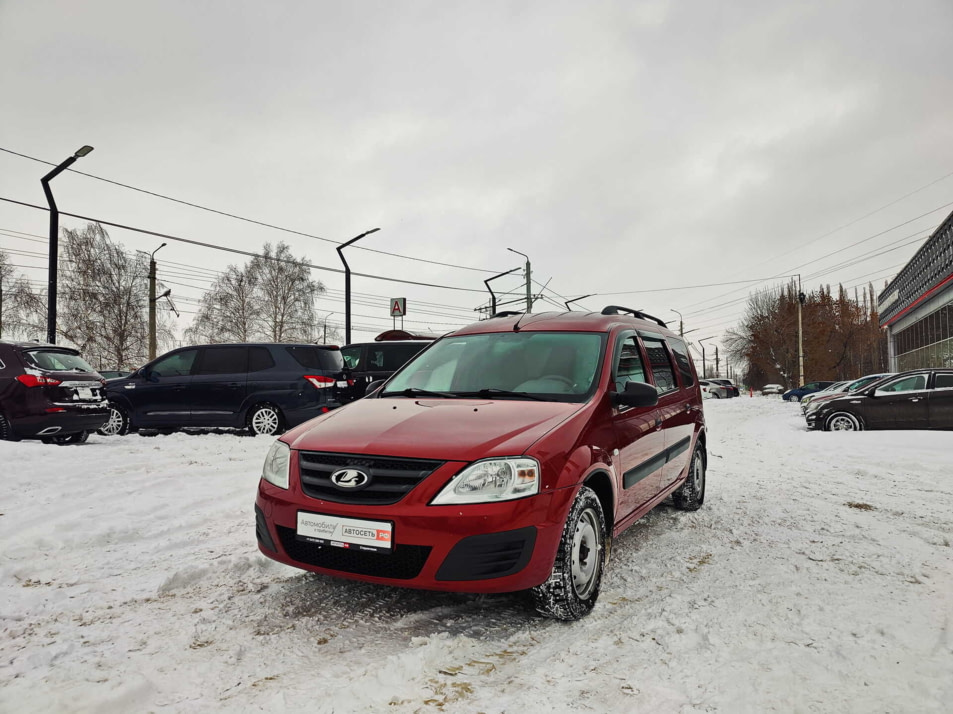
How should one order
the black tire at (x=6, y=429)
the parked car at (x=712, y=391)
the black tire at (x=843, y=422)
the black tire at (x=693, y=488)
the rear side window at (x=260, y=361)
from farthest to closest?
the parked car at (x=712, y=391)
the black tire at (x=843, y=422)
the rear side window at (x=260, y=361)
the black tire at (x=6, y=429)
the black tire at (x=693, y=488)

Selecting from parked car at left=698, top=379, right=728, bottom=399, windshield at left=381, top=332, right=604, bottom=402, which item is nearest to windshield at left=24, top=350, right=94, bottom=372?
windshield at left=381, top=332, right=604, bottom=402

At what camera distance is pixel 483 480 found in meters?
Answer: 2.73

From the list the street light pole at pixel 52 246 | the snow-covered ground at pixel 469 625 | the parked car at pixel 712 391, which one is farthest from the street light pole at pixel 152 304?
the parked car at pixel 712 391

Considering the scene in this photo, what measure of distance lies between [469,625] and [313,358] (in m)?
8.09

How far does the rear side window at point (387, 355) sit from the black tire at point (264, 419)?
2990 mm

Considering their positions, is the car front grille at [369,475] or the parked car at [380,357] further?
the parked car at [380,357]

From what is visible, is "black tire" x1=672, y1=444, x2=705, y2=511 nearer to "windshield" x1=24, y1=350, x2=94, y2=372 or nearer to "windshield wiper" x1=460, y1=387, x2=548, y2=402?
"windshield wiper" x1=460, y1=387, x2=548, y2=402

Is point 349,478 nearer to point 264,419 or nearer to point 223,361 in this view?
point 264,419

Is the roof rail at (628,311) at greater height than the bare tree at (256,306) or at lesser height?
lesser

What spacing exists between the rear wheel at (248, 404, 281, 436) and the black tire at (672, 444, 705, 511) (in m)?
7.03

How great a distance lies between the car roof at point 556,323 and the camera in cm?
423

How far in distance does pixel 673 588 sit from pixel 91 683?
2798 mm

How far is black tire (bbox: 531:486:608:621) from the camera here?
2.86m

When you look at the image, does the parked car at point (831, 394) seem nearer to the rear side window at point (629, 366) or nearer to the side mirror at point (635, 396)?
the rear side window at point (629, 366)
